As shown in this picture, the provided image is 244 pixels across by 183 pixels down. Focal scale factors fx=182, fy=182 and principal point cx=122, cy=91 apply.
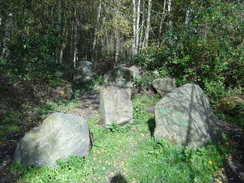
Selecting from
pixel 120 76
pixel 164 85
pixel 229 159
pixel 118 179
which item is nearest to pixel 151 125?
pixel 229 159

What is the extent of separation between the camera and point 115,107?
5984 mm

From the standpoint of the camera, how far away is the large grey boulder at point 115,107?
18.9 ft

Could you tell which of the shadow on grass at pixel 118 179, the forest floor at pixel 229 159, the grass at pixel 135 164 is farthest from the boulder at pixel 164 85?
the shadow on grass at pixel 118 179

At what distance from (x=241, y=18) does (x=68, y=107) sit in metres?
9.76

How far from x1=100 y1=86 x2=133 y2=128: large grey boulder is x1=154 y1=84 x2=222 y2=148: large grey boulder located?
1.38 meters

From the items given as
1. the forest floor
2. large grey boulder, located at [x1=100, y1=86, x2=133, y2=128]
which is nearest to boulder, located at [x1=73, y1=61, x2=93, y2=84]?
the forest floor

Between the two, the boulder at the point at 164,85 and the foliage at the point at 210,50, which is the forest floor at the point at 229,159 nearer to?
the foliage at the point at 210,50

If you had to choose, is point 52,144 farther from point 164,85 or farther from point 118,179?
point 164,85

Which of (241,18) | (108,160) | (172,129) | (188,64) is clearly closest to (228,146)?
(172,129)

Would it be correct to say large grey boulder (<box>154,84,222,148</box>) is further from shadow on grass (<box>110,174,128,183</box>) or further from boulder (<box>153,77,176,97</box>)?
boulder (<box>153,77,176,97</box>)

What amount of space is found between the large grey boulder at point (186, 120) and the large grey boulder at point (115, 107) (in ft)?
4.51

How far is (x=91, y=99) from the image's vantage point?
9.72 m

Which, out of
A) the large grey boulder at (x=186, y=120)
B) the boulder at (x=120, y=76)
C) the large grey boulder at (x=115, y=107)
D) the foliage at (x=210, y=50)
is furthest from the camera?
the boulder at (x=120, y=76)

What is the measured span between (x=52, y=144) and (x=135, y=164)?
1828 mm
